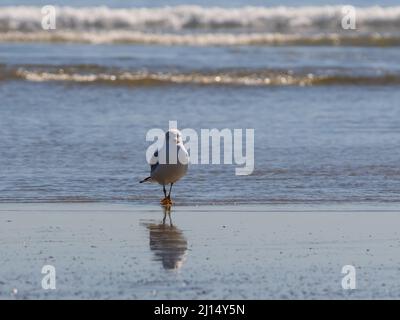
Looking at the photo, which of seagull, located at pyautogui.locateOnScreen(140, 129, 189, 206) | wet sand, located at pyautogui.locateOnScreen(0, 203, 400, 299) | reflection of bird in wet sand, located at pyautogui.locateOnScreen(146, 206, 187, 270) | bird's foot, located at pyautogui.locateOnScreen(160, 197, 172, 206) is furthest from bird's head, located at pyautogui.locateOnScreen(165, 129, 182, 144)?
reflection of bird in wet sand, located at pyautogui.locateOnScreen(146, 206, 187, 270)

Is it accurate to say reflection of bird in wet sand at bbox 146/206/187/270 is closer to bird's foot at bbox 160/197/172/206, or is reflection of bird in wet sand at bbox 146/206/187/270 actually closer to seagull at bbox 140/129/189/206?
bird's foot at bbox 160/197/172/206

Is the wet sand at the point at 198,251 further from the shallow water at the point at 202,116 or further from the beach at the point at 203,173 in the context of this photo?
the shallow water at the point at 202,116

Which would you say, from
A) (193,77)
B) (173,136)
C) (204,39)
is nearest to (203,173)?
(173,136)

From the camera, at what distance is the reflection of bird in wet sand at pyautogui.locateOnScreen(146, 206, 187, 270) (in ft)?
21.5

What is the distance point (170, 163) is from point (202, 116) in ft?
15.2

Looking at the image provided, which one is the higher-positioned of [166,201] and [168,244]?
[166,201]

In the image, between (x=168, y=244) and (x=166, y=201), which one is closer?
(x=168, y=244)

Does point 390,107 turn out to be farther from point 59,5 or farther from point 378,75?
point 59,5

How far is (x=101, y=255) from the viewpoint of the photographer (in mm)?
6688

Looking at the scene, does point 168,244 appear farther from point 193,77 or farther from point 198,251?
point 193,77

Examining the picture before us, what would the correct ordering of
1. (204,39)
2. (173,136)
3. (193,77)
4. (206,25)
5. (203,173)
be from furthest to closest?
→ (206,25), (204,39), (193,77), (203,173), (173,136)

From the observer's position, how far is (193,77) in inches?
672

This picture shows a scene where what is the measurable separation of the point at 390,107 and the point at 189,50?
8.42m
